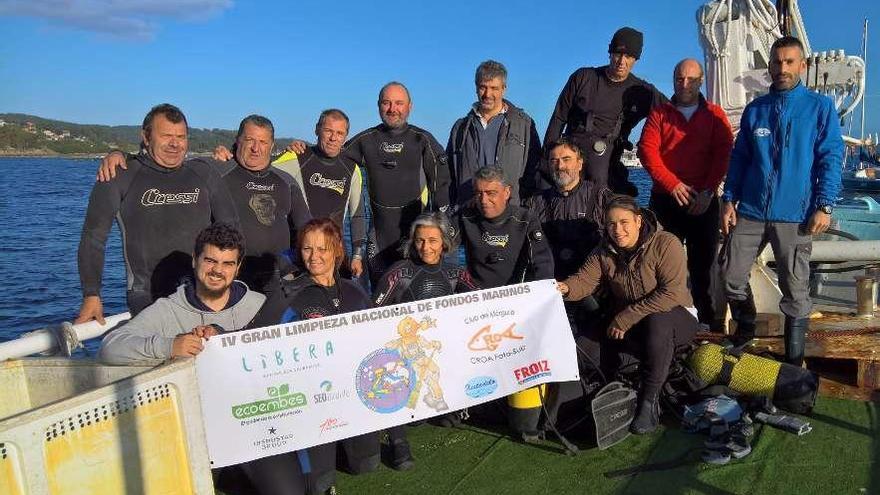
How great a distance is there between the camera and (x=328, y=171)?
6.02 metres

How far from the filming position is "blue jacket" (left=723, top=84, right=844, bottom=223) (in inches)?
191

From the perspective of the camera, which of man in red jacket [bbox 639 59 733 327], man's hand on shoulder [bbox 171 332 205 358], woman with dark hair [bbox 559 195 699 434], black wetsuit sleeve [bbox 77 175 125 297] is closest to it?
man's hand on shoulder [bbox 171 332 205 358]

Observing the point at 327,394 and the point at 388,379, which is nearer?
the point at 327,394

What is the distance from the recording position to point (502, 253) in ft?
17.3

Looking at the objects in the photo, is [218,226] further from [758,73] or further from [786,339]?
[758,73]

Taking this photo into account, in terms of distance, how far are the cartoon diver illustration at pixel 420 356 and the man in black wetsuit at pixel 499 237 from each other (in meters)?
1.07

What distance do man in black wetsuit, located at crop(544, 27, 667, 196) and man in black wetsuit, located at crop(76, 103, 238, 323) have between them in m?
3.06

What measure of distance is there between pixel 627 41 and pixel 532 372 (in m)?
3.01

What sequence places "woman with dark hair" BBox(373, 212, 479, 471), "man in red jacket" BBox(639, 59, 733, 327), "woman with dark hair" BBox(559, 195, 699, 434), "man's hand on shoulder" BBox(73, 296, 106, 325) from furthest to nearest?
"man in red jacket" BBox(639, 59, 733, 327) < "woman with dark hair" BBox(373, 212, 479, 471) < "woman with dark hair" BBox(559, 195, 699, 434) < "man's hand on shoulder" BBox(73, 296, 106, 325)

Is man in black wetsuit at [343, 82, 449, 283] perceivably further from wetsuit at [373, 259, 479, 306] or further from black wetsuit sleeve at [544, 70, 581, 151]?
wetsuit at [373, 259, 479, 306]

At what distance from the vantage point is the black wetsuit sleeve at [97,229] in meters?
4.57

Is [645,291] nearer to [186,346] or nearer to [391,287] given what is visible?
[391,287]

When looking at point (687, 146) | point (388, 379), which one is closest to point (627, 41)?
point (687, 146)

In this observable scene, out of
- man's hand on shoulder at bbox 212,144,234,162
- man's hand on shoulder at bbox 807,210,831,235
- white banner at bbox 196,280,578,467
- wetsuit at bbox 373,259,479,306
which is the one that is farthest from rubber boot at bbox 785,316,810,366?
man's hand on shoulder at bbox 212,144,234,162
